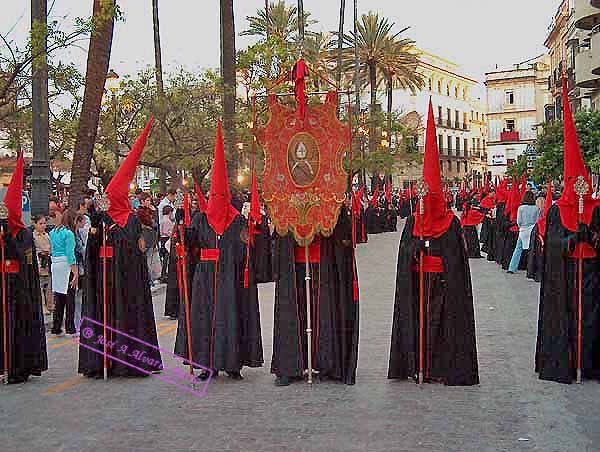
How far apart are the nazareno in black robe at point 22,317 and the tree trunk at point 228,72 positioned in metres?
13.2

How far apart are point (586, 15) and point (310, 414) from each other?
36268 mm

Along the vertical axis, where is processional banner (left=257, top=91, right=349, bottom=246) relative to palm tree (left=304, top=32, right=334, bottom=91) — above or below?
below

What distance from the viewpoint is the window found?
84562 mm

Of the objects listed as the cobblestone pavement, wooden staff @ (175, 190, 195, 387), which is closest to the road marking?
the cobblestone pavement

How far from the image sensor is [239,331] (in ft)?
29.3

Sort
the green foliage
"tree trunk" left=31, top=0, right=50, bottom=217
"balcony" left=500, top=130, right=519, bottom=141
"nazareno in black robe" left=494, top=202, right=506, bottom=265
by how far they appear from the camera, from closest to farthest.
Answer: "tree trunk" left=31, top=0, right=50, bottom=217
"nazareno in black robe" left=494, top=202, right=506, bottom=265
the green foliage
"balcony" left=500, top=130, right=519, bottom=141

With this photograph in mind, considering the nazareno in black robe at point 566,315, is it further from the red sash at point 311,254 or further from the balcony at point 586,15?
the balcony at point 586,15

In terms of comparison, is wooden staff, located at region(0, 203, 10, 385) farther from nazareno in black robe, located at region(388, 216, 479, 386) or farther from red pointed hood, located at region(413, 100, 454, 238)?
red pointed hood, located at region(413, 100, 454, 238)

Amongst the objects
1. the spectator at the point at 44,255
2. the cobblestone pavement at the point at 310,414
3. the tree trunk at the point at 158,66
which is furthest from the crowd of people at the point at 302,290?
the tree trunk at the point at 158,66

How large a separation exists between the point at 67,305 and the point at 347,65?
45172 mm

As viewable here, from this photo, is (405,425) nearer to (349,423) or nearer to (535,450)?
(349,423)

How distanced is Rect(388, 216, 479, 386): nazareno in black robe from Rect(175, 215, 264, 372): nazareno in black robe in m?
1.55

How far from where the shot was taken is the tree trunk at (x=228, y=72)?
22484mm

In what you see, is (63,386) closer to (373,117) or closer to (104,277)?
(104,277)
